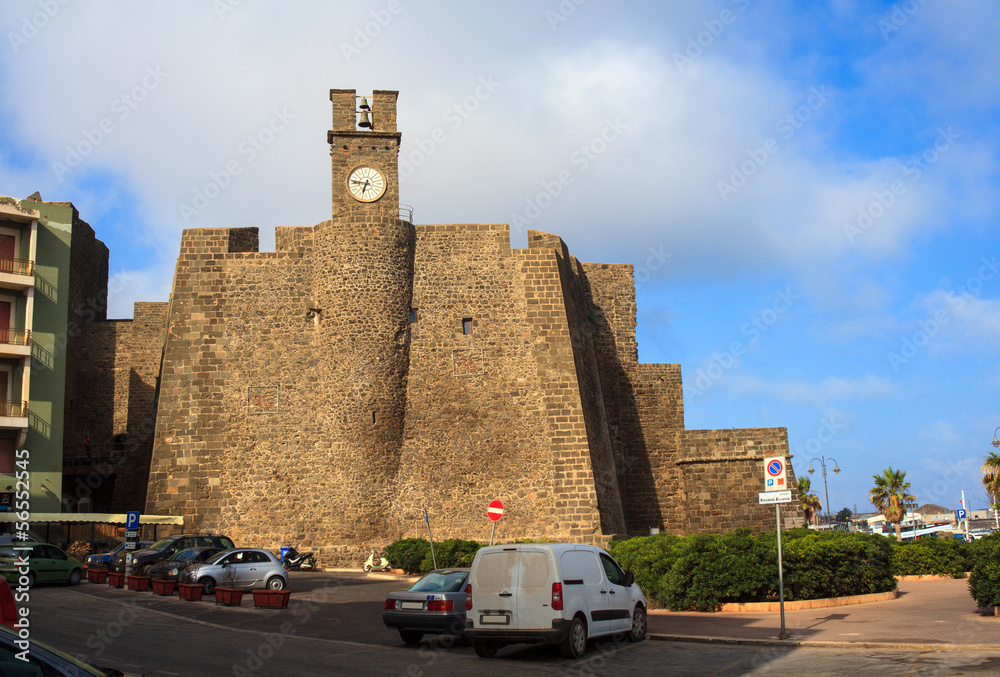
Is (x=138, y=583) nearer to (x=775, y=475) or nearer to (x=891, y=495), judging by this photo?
(x=775, y=475)

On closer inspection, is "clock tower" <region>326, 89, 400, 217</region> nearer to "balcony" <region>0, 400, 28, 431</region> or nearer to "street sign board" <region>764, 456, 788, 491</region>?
"balcony" <region>0, 400, 28, 431</region>

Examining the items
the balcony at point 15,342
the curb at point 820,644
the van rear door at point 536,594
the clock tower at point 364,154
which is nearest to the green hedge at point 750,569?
the curb at point 820,644

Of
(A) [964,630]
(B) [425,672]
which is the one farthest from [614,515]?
(B) [425,672]

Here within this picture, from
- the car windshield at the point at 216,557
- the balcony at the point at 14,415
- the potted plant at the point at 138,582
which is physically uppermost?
the balcony at the point at 14,415

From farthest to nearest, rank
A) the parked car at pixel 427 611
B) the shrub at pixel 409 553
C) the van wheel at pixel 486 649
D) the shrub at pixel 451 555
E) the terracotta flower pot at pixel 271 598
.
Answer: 1. the shrub at pixel 409 553
2. the shrub at pixel 451 555
3. the terracotta flower pot at pixel 271 598
4. the parked car at pixel 427 611
5. the van wheel at pixel 486 649

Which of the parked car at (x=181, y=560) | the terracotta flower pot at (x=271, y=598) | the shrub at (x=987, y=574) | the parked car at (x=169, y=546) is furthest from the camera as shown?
the parked car at (x=169, y=546)

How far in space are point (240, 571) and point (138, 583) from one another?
2544 mm

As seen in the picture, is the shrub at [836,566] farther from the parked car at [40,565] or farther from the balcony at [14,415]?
the balcony at [14,415]

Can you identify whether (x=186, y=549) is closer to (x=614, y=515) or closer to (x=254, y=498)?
(x=254, y=498)

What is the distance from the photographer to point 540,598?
39.1 ft

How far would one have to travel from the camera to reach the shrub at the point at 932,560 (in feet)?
79.6

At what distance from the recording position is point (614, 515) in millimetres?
31016

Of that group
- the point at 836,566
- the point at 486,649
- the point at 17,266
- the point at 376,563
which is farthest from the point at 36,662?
the point at 17,266

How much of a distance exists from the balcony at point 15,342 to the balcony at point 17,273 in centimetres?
165
